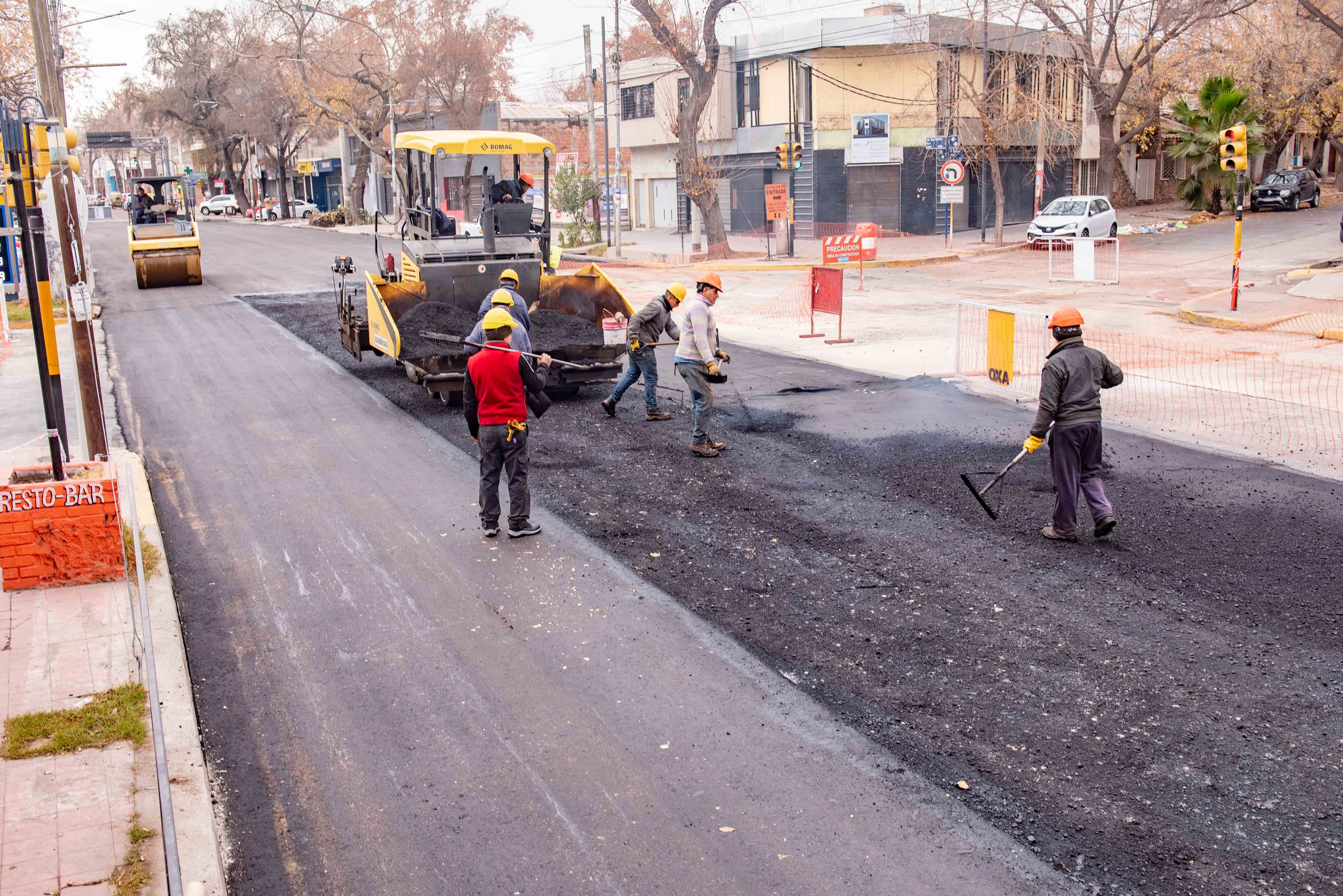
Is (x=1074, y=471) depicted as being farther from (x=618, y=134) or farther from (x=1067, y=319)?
(x=618, y=134)

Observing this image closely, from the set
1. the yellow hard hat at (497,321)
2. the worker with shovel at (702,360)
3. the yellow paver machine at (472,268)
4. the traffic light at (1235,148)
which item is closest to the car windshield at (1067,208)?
the traffic light at (1235,148)

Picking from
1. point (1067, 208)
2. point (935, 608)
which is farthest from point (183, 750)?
point (1067, 208)

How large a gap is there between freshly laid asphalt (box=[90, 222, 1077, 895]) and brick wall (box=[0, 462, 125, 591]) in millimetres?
521

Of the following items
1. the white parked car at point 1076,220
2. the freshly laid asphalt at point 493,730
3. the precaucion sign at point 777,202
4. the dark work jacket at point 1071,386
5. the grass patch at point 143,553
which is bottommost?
the freshly laid asphalt at point 493,730

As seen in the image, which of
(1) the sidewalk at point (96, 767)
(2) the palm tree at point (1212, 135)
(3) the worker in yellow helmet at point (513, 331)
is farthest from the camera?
(2) the palm tree at point (1212, 135)

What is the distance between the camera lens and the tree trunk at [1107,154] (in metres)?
39.2

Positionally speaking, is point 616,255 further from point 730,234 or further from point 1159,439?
point 1159,439

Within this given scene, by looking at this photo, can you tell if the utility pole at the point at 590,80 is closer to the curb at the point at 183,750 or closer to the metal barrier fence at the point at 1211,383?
the metal barrier fence at the point at 1211,383

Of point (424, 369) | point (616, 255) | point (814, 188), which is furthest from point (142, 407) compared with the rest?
point (814, 188)

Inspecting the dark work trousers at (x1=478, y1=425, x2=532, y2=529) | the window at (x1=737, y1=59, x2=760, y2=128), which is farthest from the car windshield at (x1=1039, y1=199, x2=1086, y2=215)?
the dark work trousers at (x1=478, y1=425, x2=532, y2=529)

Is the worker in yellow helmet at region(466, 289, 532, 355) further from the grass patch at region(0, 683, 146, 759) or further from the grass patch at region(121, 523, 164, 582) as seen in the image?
the grass patch at region(0, 683, 146, 759)

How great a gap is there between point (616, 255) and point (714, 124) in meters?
11.2

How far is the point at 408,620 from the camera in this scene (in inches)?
277

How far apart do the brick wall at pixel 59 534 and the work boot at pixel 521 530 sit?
2.65m
